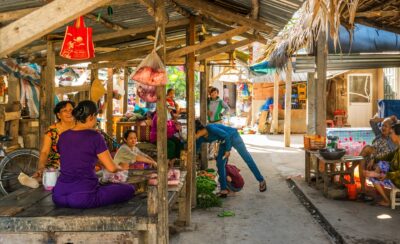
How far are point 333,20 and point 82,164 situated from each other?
3.48 metres

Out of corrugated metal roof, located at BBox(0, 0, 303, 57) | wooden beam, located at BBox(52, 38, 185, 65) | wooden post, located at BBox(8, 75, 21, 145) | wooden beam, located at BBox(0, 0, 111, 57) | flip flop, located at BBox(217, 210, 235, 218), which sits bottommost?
flip flop, located at BBox(217, 210, 235, 218)

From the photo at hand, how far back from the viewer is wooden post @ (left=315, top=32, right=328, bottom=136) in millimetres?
9109

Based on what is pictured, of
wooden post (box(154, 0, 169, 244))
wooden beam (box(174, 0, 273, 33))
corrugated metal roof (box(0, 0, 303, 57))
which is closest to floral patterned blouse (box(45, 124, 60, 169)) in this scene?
corrugated metal roof (box(0, 0, 303, 57))

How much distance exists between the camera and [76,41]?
17.3ft

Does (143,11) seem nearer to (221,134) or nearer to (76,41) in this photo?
(76,41)

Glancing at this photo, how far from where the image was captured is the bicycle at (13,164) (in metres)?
7.29

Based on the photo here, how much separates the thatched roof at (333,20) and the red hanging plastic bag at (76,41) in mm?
2772

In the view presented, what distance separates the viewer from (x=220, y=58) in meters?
12.6

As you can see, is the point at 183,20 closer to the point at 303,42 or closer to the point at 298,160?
the point at 303,42

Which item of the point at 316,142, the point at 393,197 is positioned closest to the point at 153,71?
the point at 393,197

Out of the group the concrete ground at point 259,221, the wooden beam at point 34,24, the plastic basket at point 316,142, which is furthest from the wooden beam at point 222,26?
the wooden beam at point 34,24

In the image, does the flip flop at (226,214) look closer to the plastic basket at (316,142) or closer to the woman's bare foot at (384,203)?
the woman's bare foot at (384,203)

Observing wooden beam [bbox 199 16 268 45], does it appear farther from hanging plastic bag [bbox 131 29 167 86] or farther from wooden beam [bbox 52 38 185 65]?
hanging plastic bag [bbox 131 29 167 86]

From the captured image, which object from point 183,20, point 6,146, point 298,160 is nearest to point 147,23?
point 183,20
